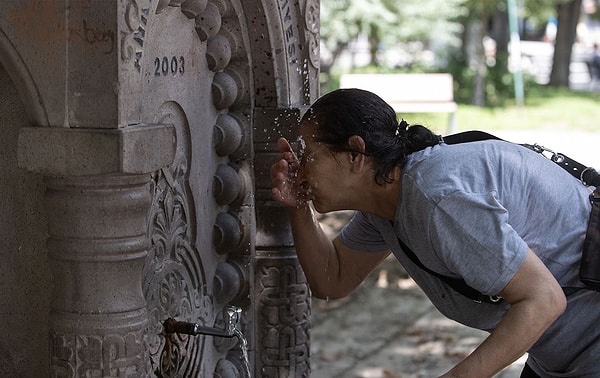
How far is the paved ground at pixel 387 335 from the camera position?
19.2 ft

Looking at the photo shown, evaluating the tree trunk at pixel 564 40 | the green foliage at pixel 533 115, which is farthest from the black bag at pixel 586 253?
→ the tree trunk at pixel 564 40

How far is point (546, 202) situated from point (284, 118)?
39.5 inches

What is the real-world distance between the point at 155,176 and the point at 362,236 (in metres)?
0.68

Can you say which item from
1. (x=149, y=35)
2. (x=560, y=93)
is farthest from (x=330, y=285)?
(x=560, y=93)

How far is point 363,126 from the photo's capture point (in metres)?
2.63

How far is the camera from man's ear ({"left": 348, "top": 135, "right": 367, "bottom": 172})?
2.62 meters

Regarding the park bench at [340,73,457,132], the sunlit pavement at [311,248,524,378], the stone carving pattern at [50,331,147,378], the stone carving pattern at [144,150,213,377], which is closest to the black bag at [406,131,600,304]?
the stone carving pattern at [144,150,213,377]

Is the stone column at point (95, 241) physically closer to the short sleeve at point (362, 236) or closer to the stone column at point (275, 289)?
the short sleeve at point (362, 236)

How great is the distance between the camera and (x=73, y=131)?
2.29 metres

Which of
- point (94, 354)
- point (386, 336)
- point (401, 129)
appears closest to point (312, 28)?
point (401, 129)

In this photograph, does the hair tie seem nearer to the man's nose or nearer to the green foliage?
the man's nose

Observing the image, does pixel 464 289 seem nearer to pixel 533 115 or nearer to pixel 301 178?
pixel 301 178

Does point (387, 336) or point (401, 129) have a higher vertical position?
point (401, 129)

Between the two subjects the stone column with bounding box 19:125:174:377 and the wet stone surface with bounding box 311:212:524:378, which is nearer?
the stone column with bounding box 19:125:174:377
